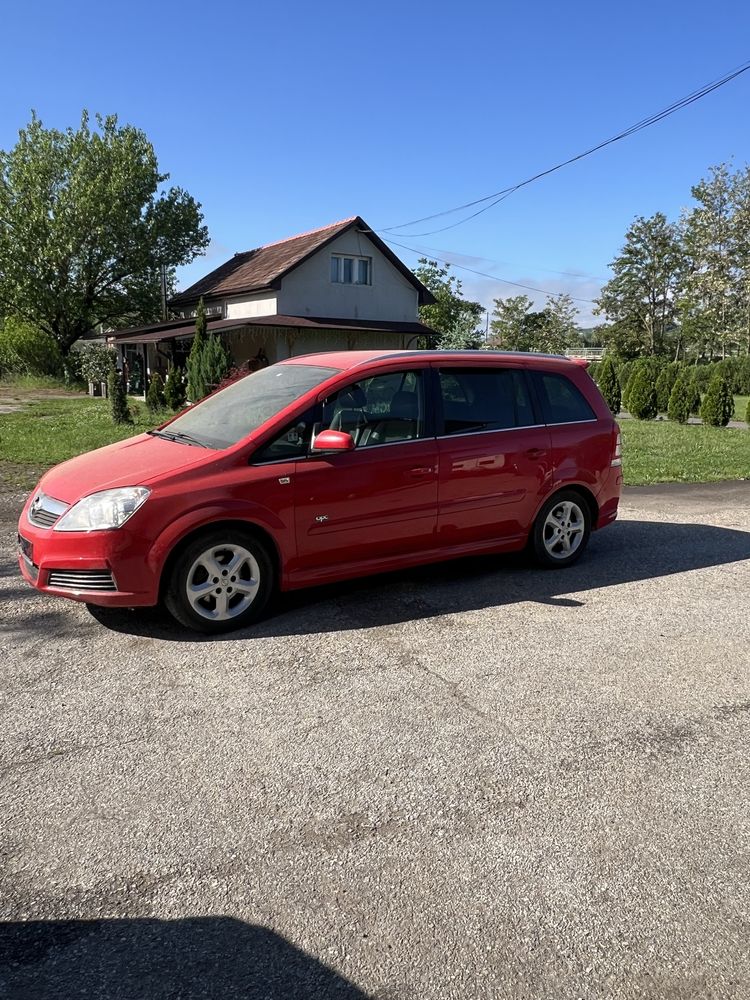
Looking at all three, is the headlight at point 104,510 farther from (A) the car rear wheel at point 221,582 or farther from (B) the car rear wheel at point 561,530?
(B) the car rear wheel at point 561,530

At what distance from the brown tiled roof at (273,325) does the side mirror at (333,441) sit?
75.8ft

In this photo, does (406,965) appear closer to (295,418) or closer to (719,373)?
(295,418)

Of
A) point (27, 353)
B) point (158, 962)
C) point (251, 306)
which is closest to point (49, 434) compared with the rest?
point (158, 962)

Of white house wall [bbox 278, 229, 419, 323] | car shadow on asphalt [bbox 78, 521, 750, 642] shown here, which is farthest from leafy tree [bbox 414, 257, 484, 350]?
car shadow on asphalt [bbox 78, 521, 750, 642]

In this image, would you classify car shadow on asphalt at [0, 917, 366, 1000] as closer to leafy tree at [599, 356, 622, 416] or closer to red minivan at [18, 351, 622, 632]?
red minivan at [18, 351, 622, 632]

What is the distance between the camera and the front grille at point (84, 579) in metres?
4.52

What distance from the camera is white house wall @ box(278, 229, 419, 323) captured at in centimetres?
3042

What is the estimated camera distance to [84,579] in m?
4.54

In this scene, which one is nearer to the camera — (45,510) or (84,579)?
(84,579)

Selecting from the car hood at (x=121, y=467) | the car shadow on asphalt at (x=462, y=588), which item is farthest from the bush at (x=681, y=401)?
the car hood at (x=121, y=467)

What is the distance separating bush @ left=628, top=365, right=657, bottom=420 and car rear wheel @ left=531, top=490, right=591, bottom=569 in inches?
714

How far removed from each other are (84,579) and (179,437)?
4.45 feet

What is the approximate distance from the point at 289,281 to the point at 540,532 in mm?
Result: 25847

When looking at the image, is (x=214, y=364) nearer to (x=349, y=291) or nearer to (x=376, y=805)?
(x=349, y=291)
